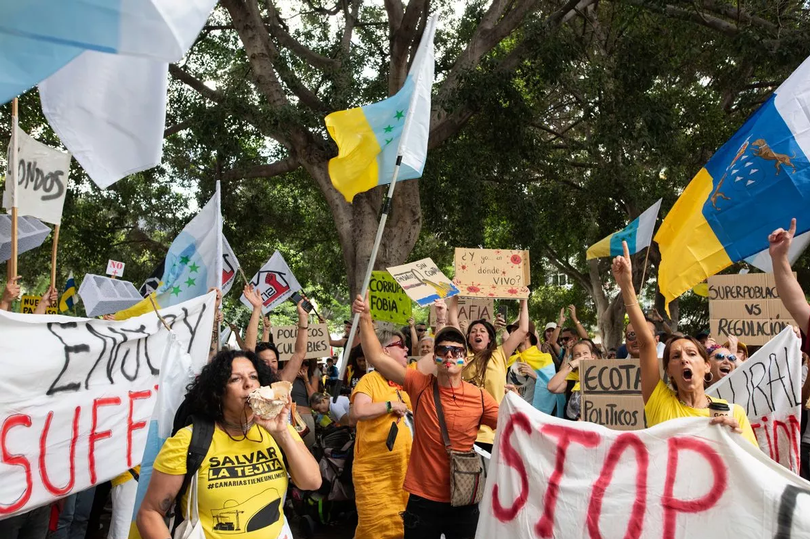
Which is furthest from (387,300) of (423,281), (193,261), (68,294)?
(193,261)

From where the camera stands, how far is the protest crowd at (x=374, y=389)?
328 cm

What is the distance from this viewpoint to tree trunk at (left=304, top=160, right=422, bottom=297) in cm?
1281

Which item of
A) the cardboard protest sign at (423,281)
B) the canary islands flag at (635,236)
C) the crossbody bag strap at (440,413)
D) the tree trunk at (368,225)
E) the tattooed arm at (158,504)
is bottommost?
the tattooed arm at (158,504)

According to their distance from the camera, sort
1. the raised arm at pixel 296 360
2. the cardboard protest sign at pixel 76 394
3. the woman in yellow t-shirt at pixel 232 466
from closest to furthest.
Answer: the woman in yellow t-shirt at pixel 232 466 < the cardboard protest sign at pixel 76 394 < the raised arm at pixel 296 360

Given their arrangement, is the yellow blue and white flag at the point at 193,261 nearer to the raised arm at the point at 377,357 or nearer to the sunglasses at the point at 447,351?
the raised arm at the point at 377,357

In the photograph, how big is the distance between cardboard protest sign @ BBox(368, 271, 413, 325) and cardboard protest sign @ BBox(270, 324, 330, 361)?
0.72 m

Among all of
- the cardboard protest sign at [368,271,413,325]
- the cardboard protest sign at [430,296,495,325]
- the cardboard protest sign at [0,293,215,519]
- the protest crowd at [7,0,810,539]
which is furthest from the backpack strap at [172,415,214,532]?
the cardboard protest sign at [430,296,495,325]

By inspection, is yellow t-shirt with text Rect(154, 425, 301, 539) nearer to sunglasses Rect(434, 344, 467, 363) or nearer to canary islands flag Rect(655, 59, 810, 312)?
sunglasses Rect(434, 344, 467, 363)

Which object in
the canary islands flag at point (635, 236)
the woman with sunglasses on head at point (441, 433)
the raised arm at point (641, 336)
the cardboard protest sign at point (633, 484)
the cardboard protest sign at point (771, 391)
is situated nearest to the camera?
the cardboard protest sign at point (633, 484)

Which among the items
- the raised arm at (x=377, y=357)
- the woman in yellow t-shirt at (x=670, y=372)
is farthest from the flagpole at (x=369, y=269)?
the woman in yellow t-shirt at (x=670, y=372)

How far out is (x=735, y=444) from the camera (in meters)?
3.33

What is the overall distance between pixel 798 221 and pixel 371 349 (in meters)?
2.55

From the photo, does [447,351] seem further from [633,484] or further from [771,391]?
[771,391]

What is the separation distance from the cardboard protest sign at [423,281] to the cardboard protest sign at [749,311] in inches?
98.2
